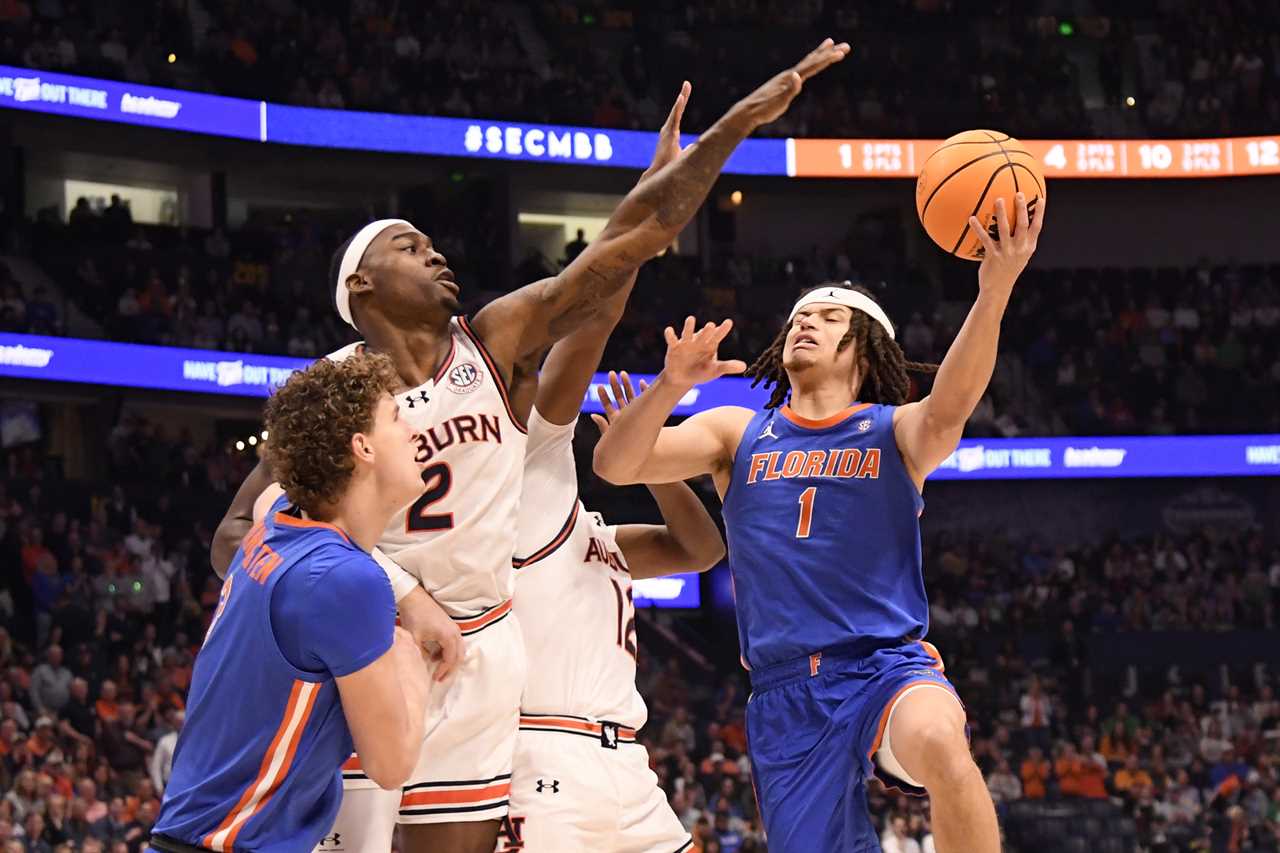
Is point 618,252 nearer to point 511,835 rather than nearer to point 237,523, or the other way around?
point 237,523

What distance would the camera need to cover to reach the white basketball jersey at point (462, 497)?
4348mm

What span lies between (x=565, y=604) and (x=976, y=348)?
143cm

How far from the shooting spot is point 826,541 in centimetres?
496

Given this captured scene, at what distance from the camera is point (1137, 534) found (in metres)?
24.3

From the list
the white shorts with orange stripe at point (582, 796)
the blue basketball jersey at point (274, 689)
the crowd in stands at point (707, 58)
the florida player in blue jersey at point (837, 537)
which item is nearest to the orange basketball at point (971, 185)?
the florida player in blue jersey at point (837, 537)

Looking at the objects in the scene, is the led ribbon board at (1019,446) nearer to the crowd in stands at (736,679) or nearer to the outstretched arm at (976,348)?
the crowd in stands at (736,679)

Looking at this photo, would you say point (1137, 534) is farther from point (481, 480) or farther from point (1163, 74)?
point (481, 480)

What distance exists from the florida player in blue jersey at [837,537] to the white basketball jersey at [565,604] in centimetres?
21

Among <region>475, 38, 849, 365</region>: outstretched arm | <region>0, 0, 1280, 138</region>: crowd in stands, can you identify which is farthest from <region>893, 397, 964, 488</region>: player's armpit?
<region>0, 0, 1280, 138</region>: crowd in stands

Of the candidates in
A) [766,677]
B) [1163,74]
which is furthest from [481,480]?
[1163,74]

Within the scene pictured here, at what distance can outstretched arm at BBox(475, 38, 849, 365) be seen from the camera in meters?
4.55

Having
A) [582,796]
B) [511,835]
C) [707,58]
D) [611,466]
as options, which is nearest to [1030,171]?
[611,466]

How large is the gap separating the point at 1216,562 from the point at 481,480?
1973 cm

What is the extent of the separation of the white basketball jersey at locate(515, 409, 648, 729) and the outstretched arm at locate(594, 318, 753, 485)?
17 centimetres
